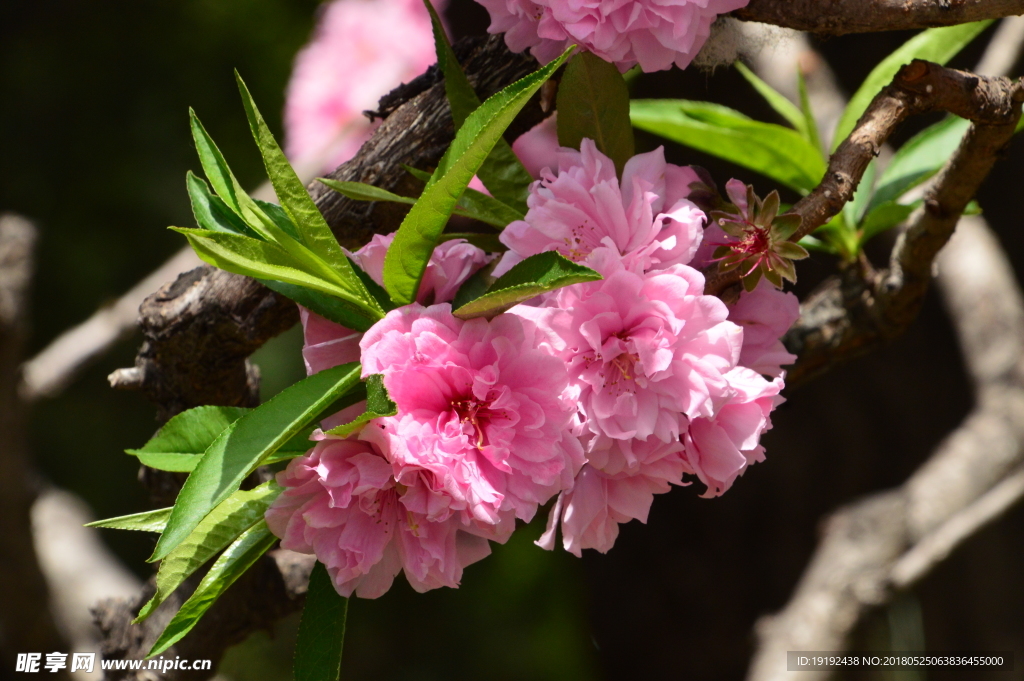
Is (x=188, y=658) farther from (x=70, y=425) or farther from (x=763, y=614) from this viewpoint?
(x=70, y=425)

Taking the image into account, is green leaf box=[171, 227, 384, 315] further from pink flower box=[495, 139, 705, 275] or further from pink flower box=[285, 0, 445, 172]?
pink flower box=[285, 0, 445, 172]

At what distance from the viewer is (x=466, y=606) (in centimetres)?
189

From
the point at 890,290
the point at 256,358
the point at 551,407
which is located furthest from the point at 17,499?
the point at 890,290

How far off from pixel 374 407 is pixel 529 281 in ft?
0.31

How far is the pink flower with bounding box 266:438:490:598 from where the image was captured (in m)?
0.39

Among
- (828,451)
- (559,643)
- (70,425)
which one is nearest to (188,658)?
(828,451)

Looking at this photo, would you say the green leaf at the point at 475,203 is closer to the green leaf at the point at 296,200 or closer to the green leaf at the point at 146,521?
the green leaf at the point at 296,200

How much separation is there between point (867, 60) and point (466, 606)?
1452 millimetres

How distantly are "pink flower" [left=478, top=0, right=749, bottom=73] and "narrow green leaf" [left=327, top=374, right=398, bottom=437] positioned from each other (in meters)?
0.21

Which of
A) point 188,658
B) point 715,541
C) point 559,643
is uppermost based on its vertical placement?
point 188,658

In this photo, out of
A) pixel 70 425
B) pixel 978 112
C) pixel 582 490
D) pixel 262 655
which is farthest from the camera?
pixel 70 425

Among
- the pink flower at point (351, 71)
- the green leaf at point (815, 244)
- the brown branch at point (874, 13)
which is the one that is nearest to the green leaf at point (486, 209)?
the brown branch at point (874, 13)

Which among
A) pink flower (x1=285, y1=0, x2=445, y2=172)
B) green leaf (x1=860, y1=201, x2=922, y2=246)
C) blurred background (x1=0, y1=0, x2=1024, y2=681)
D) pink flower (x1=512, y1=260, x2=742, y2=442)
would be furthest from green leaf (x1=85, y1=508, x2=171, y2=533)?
blurred background (x1=0, y1=0, x2=1024, y2=681)

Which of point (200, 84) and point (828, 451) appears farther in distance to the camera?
point (200, 84)
